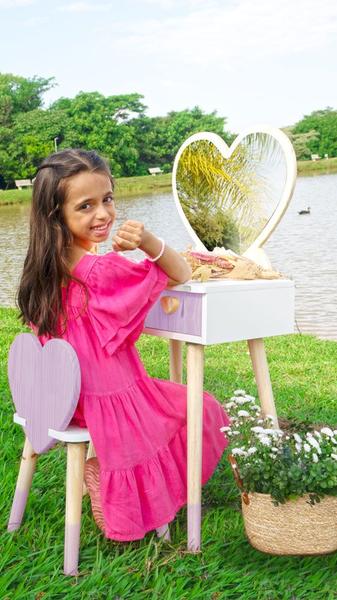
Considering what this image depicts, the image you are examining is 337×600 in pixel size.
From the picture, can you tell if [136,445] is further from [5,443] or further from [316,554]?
[5,443]

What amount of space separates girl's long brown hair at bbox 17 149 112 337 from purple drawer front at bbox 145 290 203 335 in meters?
0.35

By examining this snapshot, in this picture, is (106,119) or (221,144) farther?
(106,119)

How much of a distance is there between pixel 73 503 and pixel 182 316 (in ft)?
2.11

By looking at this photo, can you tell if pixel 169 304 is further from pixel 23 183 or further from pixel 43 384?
pixel 23 183

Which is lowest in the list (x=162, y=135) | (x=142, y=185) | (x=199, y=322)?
(x=142, y=185)

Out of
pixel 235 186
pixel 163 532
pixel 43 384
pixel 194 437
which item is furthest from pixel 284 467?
pixel 235 186

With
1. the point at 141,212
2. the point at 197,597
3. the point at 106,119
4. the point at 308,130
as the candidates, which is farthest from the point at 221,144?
the point at 308,130

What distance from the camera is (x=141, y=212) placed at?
26.6 meters

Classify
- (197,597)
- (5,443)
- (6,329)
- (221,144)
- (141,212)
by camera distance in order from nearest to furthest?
(197,597), (221,144), (5,443), (6,329), (141,212)

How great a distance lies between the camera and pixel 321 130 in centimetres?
5956

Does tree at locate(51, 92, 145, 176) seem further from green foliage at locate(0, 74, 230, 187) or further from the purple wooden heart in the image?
the purple wooden heart

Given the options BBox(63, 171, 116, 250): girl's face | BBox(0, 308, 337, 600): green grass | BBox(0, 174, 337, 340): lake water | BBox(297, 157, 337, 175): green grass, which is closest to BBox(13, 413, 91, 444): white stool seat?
BBox(0, 308, 337, 600): green grass

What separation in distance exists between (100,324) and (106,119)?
49148 millimetres

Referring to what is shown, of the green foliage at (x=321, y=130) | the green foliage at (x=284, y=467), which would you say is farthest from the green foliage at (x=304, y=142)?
the green foliage at (x=284, y=467)
